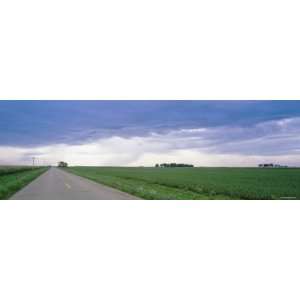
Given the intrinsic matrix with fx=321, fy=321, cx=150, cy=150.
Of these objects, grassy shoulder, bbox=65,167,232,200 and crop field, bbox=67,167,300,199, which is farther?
crop field, bbox=67,167,300,199

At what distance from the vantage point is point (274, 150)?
32.4 feet

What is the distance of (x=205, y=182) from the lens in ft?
43.0

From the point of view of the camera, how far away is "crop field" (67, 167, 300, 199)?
10.6 meters

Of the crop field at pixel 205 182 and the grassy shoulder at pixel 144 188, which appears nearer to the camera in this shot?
the grassy shoulder at pixel 144 188

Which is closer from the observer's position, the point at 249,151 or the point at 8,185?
the point at 249,151

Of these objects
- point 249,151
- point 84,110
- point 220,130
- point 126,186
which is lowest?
point 126,186

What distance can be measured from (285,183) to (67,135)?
7.57 meters

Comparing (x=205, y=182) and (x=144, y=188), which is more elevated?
(x=205, y=182)

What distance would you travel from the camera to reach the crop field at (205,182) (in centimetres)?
1064
